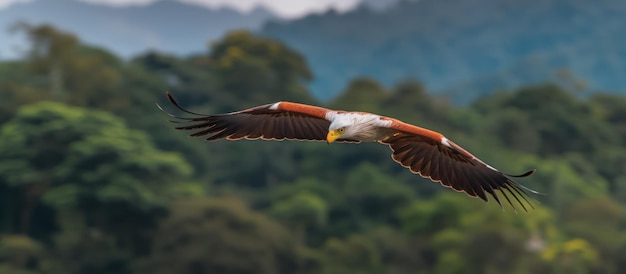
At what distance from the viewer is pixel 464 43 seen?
186625 mm

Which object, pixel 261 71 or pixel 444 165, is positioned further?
pixel 261 71

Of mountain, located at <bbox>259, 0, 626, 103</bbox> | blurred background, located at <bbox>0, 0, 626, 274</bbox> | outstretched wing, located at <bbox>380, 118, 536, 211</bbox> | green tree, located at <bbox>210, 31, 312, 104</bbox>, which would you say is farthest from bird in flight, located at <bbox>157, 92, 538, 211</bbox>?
mountain, located at <bbox>259, 0, 626, 103</bbox>

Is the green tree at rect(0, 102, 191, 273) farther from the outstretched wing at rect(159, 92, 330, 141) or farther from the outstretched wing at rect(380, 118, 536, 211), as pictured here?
the outstretched wing at rect(380, 118, 536, 211)

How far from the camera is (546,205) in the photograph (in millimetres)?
47844

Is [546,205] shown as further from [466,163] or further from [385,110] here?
[466,163]

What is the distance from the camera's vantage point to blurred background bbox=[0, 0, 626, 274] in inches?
1454

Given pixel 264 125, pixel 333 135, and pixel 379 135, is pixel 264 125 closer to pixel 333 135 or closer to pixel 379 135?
pixel 379 135

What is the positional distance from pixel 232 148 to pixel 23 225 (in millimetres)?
16812

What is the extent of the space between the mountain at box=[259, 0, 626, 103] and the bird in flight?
145 m

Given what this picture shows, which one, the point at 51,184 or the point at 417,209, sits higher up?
the point at 417,209

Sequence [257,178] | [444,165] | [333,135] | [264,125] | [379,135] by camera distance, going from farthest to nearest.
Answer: [257,178]
[264,125]
[444,165]
[379,135]
[333,135]

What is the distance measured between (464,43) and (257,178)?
446 feet

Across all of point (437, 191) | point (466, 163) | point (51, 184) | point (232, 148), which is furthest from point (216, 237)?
point (466, 163)

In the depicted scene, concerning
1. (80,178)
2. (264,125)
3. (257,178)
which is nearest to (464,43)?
(257,178)
